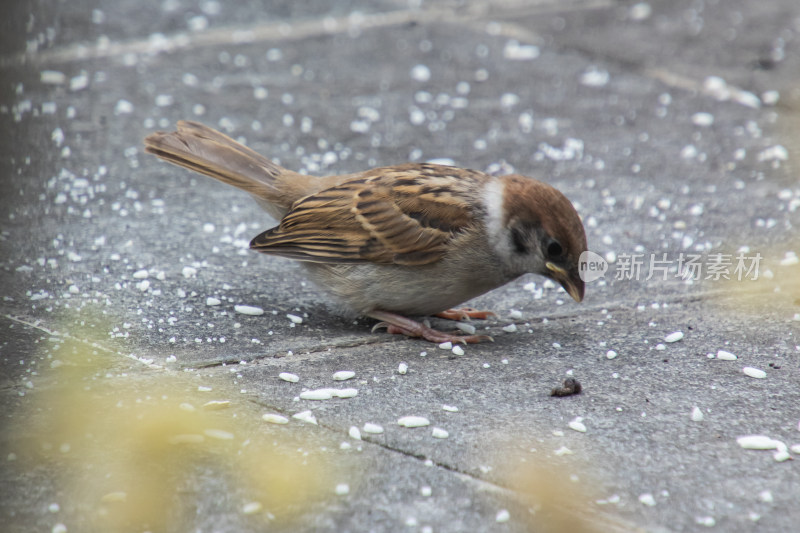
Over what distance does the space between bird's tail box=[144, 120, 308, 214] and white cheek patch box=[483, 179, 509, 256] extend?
3.19ft

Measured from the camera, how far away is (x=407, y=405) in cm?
350

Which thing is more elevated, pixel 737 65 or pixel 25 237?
pixel 737 65

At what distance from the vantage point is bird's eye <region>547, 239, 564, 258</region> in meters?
3.99

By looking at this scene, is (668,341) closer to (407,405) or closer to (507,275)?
(507,275)

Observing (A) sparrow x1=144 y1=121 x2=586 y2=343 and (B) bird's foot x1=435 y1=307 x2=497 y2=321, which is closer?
(A) sparrow x1=144 y1=121 x2=586 y2=343

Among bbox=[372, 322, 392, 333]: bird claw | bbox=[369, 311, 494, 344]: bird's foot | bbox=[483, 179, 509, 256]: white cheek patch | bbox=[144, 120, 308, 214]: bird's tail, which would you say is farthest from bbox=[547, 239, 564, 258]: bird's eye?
bbox=[144, 120, 308, 214]: bird's tail

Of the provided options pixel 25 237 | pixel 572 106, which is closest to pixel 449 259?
pixel 25 237

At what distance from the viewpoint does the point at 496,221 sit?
4.08 meters

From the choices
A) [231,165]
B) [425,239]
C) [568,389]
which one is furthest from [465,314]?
[231,165]

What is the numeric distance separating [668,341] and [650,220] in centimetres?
153

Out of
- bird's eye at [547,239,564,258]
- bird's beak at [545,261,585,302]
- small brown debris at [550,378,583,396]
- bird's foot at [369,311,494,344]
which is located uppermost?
bird's eye at [547,239,564,258]

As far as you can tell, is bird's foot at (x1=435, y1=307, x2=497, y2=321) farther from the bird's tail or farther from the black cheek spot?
the bird's tail

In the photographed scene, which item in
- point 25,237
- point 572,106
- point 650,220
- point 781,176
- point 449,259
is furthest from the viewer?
point 572,106

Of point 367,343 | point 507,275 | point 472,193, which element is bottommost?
point 367,343
